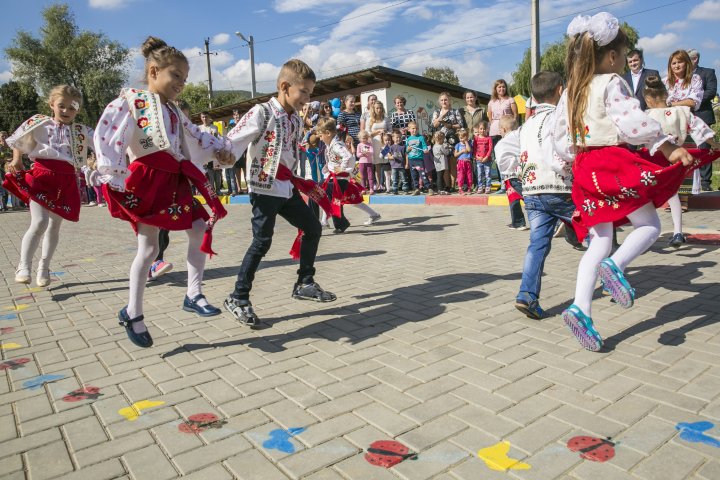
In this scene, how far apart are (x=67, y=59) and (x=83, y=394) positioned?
52.1 m

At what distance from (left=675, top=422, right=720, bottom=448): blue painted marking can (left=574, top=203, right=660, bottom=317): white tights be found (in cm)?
94

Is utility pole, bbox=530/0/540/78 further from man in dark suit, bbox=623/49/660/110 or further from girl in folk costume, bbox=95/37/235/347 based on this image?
girl in folk costume, bbox=95/37/235/347

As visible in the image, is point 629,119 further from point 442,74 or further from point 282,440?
point 442,74

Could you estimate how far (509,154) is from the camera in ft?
14.6

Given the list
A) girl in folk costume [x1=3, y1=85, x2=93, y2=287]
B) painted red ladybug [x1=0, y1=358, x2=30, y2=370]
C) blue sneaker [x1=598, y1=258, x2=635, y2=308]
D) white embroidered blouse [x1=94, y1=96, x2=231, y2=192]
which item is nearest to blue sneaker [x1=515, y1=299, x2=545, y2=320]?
blue sneaker [x1=598, y1=258, x2=635, y2=308]

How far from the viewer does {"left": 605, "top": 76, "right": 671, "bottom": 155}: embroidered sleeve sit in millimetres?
2863

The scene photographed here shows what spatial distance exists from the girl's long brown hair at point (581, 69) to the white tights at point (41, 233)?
493 centimetres

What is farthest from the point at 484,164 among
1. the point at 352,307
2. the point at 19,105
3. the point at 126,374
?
the point at 19,105

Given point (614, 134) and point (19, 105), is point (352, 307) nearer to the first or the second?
point (614, 134)

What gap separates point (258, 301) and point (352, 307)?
0.87 metres

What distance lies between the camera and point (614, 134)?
301cm

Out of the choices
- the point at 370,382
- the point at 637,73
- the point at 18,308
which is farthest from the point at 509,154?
the point at 637,73

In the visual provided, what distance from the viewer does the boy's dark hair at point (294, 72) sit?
13.0 feet

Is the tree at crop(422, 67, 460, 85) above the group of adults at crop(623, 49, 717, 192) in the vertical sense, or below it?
above
